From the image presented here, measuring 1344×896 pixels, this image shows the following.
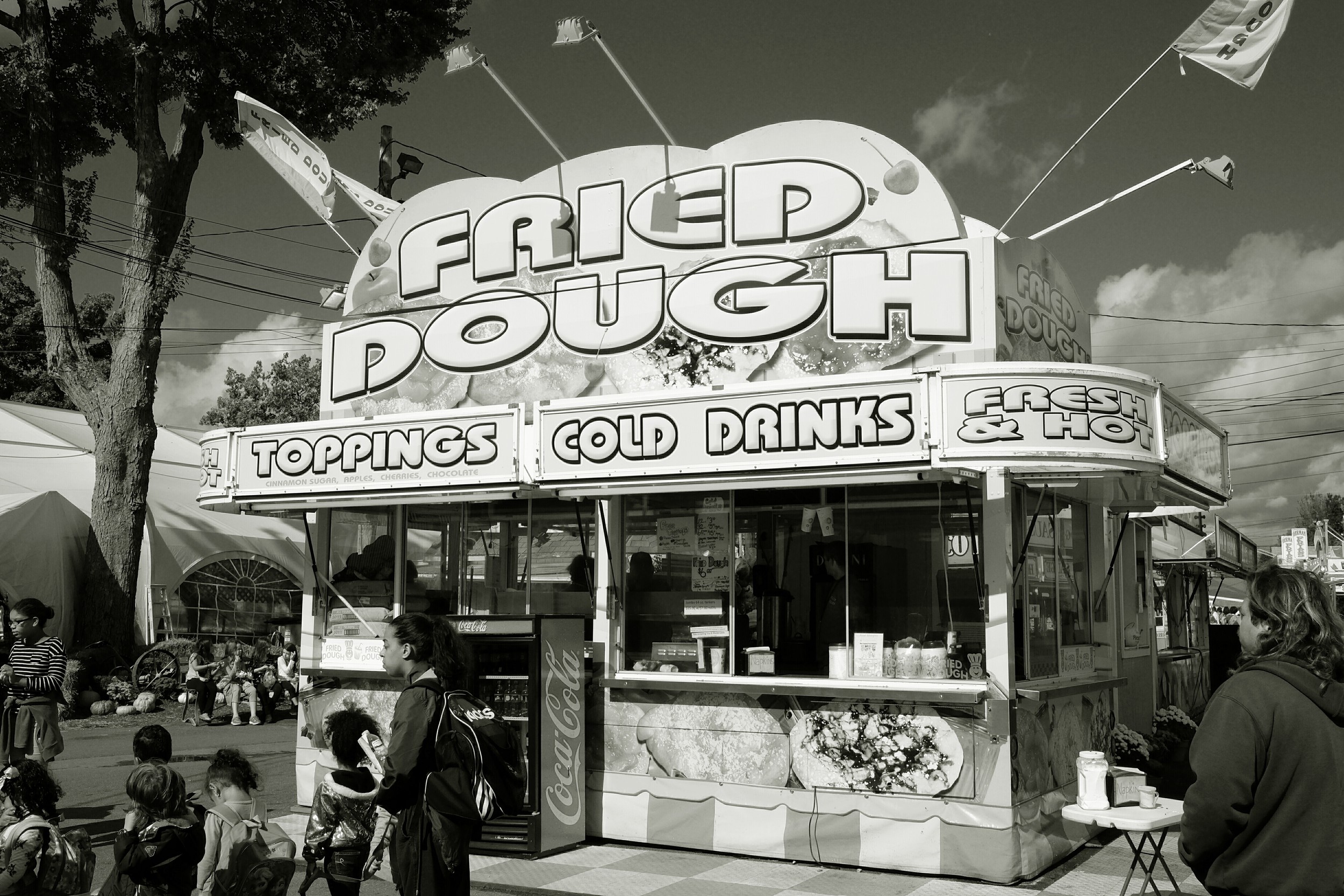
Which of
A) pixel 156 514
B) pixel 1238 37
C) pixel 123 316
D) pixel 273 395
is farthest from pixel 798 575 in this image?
pixel 273 395

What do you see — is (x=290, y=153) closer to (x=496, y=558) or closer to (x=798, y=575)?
(x=496, y=558)

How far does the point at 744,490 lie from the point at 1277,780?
572cm

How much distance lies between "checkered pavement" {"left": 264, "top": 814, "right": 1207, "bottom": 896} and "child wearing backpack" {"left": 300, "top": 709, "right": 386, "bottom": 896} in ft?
6.95

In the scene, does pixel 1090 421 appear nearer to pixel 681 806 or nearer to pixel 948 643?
pixel 948 643

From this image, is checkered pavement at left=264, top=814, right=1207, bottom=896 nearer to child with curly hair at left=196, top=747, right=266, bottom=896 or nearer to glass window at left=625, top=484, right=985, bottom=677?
glass window at left=625, top=484, right=985, bottom=677

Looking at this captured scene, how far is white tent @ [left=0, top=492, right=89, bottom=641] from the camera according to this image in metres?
22.1

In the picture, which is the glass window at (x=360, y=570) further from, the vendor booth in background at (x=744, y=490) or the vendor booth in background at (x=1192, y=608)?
the vendor booth in background at (x=1192, y=608)

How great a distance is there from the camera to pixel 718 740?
344 inches

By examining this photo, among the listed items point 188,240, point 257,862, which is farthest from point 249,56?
point 257,862

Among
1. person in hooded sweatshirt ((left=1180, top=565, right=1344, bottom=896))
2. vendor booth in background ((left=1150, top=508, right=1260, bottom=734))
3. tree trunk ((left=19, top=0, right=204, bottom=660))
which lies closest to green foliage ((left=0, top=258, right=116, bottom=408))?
tree trunk ((left=19, top=0, right=204, bottom=660))

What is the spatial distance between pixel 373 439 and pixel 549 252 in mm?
2126

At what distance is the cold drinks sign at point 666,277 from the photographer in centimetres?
851

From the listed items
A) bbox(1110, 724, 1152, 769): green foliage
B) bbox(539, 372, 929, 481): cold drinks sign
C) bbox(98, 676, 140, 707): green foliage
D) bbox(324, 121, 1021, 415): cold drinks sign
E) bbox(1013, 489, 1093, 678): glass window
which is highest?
bbox(324, 121, 1021, 415): cold drinks sign

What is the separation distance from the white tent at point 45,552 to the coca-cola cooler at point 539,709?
16094mm
